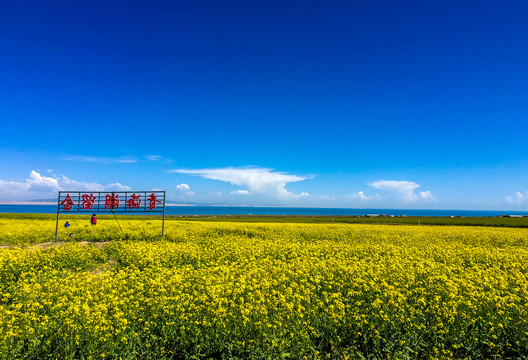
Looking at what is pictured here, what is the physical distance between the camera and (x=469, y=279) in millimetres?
8477

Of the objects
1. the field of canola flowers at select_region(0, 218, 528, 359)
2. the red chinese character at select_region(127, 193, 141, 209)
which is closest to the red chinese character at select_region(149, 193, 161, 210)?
the red chinese character at select_region(127, 193, 141, 209)

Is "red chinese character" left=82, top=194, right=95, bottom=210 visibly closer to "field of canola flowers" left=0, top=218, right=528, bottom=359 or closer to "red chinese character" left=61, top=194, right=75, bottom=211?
"red chinese character" left=61, top=194, right=75, bottom=211

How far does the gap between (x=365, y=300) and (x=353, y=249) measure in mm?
7405

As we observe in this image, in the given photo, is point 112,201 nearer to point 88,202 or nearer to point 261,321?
point 88,202

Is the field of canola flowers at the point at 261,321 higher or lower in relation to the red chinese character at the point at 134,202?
lower

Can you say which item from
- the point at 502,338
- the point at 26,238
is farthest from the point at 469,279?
the point at 26,238

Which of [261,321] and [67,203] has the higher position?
[67,203]

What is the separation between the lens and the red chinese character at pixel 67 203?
19.9 metres

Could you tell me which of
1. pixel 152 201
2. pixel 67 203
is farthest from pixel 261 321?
pixel 67 203

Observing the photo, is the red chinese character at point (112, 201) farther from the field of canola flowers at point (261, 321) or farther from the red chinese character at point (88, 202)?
the field of canola flowers at point (261, 321)

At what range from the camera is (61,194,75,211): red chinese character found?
19906 millimetres

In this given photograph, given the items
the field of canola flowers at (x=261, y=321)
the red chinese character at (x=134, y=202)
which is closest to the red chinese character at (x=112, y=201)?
the red chinese character at (x=134, y=202)

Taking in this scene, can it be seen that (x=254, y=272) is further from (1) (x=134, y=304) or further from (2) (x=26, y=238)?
(2) (x=26, y=238)

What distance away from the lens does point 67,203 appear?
1995cm
